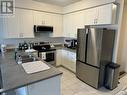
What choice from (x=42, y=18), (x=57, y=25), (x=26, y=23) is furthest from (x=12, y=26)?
(x=57, y=25)

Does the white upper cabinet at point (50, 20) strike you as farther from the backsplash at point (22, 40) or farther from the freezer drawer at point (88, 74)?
the freezer drawer at point (88, 74)

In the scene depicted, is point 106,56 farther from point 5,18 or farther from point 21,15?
point 5,18

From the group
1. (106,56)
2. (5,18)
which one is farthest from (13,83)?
(5,18)

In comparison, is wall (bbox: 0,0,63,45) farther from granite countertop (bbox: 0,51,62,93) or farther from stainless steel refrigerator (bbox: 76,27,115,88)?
granite countertop (bbox: 0,51,62,93)

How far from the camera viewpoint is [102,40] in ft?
8.13

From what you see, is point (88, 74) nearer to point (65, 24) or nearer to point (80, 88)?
point (80, 88)

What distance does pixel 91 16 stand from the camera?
10.1ft

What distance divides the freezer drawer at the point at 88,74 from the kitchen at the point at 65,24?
5.5 inches

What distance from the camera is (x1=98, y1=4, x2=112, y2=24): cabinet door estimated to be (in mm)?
2590

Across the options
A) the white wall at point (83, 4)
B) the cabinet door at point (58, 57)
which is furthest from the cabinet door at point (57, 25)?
the cabinet door at point (58, 57)

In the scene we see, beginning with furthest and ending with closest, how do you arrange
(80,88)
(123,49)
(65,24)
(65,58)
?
1. (65,24)
2. (65,58)
3. (123,49)
4. (80,88)

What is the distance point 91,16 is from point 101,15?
36cm

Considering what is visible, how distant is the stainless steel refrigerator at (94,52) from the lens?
2537 mm

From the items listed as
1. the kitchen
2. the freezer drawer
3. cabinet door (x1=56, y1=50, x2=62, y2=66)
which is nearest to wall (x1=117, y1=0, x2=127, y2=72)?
the kitchen
